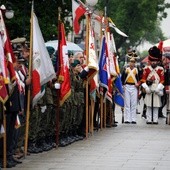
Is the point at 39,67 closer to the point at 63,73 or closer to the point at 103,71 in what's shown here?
the point at 63,73

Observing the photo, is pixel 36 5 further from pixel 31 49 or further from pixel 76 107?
pixel 31 49

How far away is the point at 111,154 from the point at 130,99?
792cm

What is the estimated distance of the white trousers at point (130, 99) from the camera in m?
21.3

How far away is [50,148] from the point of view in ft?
46.7

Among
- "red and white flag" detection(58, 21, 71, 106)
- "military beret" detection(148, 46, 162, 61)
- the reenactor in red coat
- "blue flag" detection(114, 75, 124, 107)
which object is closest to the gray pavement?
"red and white flag" detection(58, 21, 71, 106)

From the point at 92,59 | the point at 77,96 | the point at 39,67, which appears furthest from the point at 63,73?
the point at 92,59

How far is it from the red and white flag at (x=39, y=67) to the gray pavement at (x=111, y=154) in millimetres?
1178

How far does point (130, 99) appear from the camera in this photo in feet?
70.4

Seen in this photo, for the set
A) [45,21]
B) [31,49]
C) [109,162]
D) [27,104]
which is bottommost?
[109,162]

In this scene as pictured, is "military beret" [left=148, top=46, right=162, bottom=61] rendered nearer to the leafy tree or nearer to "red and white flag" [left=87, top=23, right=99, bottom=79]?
"red and white flag" [left=87, top=23, right=99, bottom=79]

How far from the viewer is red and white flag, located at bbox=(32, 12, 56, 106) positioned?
42.3ft

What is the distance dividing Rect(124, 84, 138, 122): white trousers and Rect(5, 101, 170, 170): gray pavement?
297cm

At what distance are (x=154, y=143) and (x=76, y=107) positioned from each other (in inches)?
71.5

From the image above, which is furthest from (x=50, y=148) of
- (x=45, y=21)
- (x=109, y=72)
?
(x=45, y=21)
